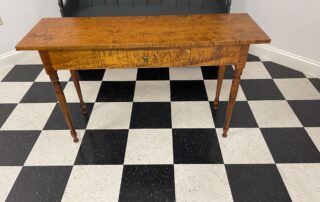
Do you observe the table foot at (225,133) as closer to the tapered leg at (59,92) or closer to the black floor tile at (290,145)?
the black floor tile at (290,145)

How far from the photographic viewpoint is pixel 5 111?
1843mm

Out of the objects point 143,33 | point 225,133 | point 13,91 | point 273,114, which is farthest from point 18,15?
point 273,114

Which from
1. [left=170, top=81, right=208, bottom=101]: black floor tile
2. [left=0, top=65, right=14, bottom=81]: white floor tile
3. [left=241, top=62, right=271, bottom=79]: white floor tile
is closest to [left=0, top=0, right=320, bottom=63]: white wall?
[left=0, top=65, right=14, bottom=81]: white floor tile

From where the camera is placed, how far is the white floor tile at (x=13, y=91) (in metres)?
1.96

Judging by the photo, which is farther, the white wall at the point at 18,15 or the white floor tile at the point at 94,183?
the white wall at the point at 18,15

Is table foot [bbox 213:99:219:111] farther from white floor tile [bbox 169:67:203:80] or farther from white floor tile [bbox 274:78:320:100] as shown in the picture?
white floor tile [bbox 274:78:320:100]

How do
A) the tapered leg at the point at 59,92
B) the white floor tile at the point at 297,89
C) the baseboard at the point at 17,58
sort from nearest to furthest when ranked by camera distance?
the tapered leg at the point at 59,92, the white floor tile at the point at 297,89, the baseboard at the point at 17,58

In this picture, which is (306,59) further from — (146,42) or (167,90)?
(146,42)

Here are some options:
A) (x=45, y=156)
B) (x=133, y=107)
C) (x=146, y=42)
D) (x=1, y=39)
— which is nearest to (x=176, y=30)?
(x=146, y=42)

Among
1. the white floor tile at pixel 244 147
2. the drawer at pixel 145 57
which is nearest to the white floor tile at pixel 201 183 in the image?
the white floor tile at pixel 244 147

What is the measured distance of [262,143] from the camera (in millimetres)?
1532

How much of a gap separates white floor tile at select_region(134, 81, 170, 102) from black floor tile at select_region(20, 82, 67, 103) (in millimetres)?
640

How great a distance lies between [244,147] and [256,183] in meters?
0.25

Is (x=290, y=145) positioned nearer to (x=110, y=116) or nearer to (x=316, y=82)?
(x=316, y=82)
